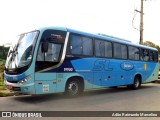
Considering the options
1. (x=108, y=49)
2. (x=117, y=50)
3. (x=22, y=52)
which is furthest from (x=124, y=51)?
(x=22, y=52)

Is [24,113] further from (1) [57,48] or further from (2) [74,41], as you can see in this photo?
(2) [74,41]

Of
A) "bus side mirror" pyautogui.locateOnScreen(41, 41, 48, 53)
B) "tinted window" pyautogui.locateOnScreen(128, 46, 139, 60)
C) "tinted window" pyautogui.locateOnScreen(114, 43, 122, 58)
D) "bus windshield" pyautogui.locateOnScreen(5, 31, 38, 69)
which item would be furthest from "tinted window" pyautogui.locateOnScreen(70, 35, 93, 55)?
"tinted window" pyautogui.locateOnScreen(128, 46, 139, 60)

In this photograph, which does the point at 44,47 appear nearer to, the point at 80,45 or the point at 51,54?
the point at 51,54

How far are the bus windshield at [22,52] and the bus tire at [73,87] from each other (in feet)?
7.74

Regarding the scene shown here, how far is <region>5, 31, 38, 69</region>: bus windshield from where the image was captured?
10.6m

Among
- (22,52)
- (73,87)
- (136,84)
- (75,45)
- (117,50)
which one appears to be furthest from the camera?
(136,84)

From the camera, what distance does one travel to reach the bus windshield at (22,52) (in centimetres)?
1063

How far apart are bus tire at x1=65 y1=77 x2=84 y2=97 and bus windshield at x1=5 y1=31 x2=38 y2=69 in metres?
2.36

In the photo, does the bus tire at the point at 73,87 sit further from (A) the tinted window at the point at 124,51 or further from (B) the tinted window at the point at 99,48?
(A) the tinted window at the point at 124,51

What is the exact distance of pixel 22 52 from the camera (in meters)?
10.9

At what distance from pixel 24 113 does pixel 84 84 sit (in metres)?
4.97

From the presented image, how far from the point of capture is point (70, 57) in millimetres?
12008

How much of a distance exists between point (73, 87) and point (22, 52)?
2905 mm

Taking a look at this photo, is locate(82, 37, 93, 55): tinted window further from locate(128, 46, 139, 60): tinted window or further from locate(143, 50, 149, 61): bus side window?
locate(143, 50, 149, 61): bus side window
